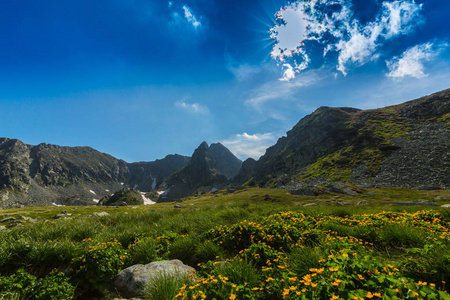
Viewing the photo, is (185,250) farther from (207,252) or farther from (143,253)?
(143,253)

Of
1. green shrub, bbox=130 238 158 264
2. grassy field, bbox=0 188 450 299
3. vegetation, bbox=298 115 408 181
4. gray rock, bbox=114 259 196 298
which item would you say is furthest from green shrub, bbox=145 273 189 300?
vegetation, bbox=298 115 408 181

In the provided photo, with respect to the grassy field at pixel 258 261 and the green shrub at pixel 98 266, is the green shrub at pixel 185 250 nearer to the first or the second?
the grassy field at pixel 258 261

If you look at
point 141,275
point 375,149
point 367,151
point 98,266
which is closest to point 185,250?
point 141,275

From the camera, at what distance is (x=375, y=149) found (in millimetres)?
109375

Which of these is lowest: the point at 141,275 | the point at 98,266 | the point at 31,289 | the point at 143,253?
the point at 143,253

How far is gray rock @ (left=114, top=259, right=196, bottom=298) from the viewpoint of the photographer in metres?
5.34

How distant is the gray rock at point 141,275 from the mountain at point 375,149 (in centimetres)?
8684

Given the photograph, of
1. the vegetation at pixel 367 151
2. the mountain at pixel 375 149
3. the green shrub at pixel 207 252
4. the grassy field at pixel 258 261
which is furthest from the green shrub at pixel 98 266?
the vegetation at pixel 367 151

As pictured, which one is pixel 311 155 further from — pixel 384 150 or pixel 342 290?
pixel 342 290

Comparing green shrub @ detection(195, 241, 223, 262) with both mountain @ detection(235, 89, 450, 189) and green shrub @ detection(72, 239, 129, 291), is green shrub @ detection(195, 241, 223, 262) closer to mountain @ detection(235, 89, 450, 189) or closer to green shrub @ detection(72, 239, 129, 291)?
green shrub @ detection(72, 239, 129, 291)

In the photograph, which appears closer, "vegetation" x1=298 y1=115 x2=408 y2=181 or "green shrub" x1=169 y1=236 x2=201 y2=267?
"green shrub" x1=169 y1=236 x2=201 y2=267

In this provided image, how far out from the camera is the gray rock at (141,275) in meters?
5.34

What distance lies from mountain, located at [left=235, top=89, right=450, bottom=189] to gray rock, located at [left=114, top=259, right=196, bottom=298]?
285 ft

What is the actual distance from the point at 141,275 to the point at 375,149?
137 meters
